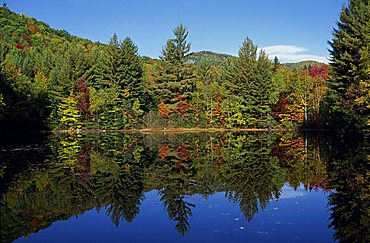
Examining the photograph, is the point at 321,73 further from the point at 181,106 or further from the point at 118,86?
the point at 118,86

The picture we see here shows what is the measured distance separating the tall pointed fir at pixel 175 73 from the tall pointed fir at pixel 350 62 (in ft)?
67.2

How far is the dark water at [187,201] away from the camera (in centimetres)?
777

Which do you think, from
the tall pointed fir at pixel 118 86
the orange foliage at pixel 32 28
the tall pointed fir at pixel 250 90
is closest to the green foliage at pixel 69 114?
the tall pointed fir at pixel 118 86

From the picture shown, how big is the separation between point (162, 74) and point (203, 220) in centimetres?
4505

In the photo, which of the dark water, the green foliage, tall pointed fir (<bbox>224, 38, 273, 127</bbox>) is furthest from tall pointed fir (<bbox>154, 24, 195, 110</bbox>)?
the dark water

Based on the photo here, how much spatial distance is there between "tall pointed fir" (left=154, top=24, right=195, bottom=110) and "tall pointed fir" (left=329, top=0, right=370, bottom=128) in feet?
A: 67.2

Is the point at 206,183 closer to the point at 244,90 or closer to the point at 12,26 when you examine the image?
the point at 244,90

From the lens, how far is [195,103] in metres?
53.1

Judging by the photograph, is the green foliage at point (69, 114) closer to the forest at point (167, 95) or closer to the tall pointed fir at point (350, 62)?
the forest at point (167, 95)

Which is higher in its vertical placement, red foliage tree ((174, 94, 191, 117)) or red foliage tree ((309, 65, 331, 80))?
red foliage tree ((309, 65, 331, 80))

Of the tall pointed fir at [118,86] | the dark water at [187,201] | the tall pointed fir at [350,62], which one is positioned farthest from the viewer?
the tall pointed fir at [118,86]

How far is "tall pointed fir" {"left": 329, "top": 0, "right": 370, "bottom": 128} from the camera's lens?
96.2 ft

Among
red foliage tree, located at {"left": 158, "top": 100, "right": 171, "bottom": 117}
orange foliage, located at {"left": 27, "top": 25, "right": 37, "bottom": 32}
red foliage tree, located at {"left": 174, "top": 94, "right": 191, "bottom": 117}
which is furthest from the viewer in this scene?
orange foliage, located at {"left": 27, "top": 25, "right": 37, "bottom": 32}

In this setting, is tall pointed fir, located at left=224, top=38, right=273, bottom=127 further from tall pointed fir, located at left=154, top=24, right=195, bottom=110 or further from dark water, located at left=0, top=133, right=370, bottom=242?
dark water, located at left=0, top=133, right=370, bottom=242
